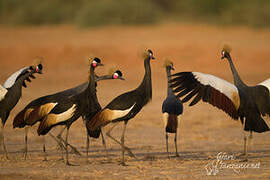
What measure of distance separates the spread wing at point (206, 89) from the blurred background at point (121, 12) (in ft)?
71.9

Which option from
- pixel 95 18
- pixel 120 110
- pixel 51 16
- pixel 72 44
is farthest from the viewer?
pixel 51 16

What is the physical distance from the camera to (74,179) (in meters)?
8.07

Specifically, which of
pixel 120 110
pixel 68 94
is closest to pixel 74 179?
pixel 120 110

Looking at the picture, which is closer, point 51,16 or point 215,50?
point 215,50

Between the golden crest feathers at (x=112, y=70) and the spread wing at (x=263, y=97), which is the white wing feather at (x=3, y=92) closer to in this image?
the golden crest feathers at (x=112, y=70)

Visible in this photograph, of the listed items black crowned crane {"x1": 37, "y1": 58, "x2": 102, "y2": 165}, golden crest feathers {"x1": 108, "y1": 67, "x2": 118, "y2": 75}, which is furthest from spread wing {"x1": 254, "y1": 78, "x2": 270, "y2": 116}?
black crowned crane {"x1": 37, "y1": 58, "x2": 102, "y2": 165}

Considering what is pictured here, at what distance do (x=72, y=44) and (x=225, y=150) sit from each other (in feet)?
54.3

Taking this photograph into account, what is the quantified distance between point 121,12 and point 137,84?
12762mm

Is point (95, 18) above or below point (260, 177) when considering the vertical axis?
above

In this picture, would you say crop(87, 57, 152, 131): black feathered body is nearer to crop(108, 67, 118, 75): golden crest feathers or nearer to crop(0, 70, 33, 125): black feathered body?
crop(108, 67, 118, 75): golden crest feathers

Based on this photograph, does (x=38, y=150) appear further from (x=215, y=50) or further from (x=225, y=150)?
(x=215, y=50)

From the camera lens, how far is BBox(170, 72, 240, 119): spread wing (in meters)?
8.72

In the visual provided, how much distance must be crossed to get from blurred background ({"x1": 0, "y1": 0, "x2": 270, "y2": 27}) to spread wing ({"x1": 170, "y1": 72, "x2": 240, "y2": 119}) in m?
21.9

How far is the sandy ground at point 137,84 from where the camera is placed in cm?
879
